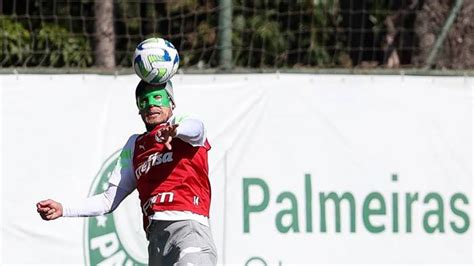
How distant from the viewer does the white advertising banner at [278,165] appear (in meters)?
8.18

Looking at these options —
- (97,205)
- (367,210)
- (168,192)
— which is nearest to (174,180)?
(168,192)

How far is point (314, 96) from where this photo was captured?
8562mm

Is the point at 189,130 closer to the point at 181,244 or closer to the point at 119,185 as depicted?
the point at 181,244

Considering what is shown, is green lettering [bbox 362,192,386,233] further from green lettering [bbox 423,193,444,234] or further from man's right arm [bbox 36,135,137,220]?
man's right arm [bbox 36,135,137,220]

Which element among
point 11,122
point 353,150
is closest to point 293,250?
point 353,150

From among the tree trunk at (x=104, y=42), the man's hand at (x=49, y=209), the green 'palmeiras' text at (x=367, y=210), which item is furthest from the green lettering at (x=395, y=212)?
the man's hand at (x=49, y=209)

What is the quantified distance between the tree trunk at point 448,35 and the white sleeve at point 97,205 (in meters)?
3.48

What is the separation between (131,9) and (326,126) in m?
1.87

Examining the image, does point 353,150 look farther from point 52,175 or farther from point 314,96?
point 52,175

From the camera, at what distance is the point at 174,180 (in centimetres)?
623

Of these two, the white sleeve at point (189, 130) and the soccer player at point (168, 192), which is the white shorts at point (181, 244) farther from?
the white sleeve at point (189, 130)

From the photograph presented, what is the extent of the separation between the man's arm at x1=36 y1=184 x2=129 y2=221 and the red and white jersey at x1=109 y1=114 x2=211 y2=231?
0.70 feet

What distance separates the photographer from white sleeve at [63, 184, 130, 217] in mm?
6332

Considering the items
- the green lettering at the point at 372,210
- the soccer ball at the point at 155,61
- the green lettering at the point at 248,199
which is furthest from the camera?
the green lettering at the point at 372,210
